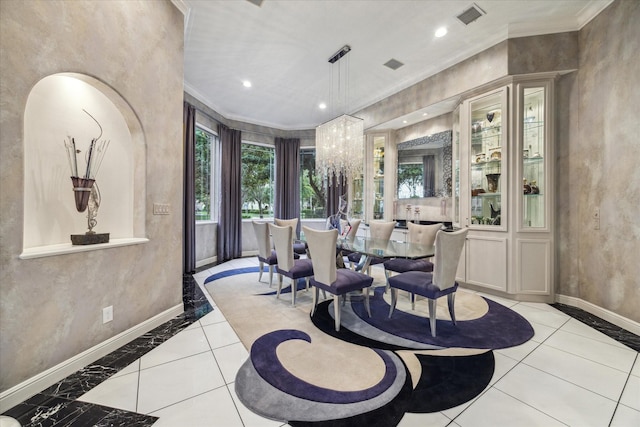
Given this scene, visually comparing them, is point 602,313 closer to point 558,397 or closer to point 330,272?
point 558,397

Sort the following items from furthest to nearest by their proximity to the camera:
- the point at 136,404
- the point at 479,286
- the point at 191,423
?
the point at 479,286 < the point at 136,404 < the point at 191,423

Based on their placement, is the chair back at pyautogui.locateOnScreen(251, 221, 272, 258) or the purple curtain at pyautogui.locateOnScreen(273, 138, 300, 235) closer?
the chair back at pyautogui.locateOnScreen(251, 221, 272, 258)

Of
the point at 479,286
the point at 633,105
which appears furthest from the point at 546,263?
the point at 633,105

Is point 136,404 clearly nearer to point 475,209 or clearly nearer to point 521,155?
point 475,209

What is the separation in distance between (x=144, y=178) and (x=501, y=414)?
320 cm

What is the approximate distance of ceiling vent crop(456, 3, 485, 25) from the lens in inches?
112

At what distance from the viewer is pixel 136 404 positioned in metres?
1.57

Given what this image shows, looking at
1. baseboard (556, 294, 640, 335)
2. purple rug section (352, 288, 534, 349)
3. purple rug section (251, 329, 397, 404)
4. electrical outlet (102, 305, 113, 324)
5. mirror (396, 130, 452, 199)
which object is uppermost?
mirror (396, 130, 452, 199)

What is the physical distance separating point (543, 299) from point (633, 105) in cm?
228

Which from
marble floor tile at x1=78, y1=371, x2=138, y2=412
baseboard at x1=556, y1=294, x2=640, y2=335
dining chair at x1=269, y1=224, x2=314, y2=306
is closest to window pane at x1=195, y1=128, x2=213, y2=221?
dining chair at x1=269, y1=224, x2=314, y2=306

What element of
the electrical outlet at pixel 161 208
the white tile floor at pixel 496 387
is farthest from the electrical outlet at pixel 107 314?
the electrical outlet at pixel 161 208

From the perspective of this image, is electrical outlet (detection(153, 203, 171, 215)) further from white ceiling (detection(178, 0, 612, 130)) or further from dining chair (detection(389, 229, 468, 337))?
dining chair (detection(389, 229, 468, 337))

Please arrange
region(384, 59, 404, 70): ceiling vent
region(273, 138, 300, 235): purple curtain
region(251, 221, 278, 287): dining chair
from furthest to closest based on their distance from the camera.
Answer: region(273, 138, 300, 235): purple curtain → region(384, 59, 404, 70): ceiling vent → region(251, 221, 278, 287): dining chair

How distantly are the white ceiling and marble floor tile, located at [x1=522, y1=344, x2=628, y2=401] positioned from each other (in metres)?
3.44
